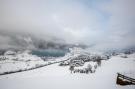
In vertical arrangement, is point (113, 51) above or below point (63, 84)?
above

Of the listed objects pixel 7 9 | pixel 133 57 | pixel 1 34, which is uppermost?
pixel 7 9

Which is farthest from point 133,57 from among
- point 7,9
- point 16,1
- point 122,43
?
point 7,9

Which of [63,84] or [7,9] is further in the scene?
[7,9]

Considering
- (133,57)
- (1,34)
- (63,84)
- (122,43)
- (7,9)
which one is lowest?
(63,84)

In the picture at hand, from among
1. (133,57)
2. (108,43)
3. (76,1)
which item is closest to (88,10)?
(76,1)

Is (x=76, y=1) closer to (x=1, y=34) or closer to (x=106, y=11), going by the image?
(x=106, y=11)

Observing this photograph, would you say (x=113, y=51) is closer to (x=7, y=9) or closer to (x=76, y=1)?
(x=76, y=1)

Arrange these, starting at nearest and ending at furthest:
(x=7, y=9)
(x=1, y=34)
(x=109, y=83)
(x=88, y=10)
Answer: (x=109, y=83), (x=88, y=10), (x=7, y=9), (x=1, y=34)

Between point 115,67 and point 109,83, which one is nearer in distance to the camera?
point 109,83

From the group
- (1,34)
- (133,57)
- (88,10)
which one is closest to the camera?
(133,57)
